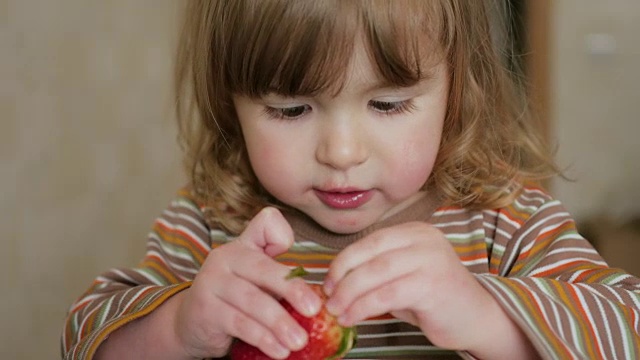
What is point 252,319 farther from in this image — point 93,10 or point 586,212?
point 586,212

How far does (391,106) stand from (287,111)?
92 mm

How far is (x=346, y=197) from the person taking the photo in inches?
37.1

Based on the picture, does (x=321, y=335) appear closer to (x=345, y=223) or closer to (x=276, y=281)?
(x=276, y=281)

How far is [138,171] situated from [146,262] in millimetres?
910

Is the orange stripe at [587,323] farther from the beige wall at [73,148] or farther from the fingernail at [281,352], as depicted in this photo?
the beige wall at [73,148]

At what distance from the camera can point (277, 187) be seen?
0.96 metres

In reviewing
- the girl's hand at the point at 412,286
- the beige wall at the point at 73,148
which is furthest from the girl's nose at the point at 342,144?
the beige wall at the point at 73,148

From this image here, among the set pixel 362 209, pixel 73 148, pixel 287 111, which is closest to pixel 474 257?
pixel 362 209

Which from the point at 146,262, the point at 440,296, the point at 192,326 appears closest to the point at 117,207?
the point at 146,262

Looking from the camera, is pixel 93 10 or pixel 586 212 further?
pixel 586 212

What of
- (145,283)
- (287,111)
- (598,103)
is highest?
(287,111)

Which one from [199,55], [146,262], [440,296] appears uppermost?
[199,55]

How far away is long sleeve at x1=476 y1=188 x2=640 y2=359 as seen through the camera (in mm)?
829

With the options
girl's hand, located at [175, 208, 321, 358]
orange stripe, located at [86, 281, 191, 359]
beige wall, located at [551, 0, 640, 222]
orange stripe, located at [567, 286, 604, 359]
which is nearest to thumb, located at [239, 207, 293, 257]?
girl's hand, located at [175, 208, 321, 358]
